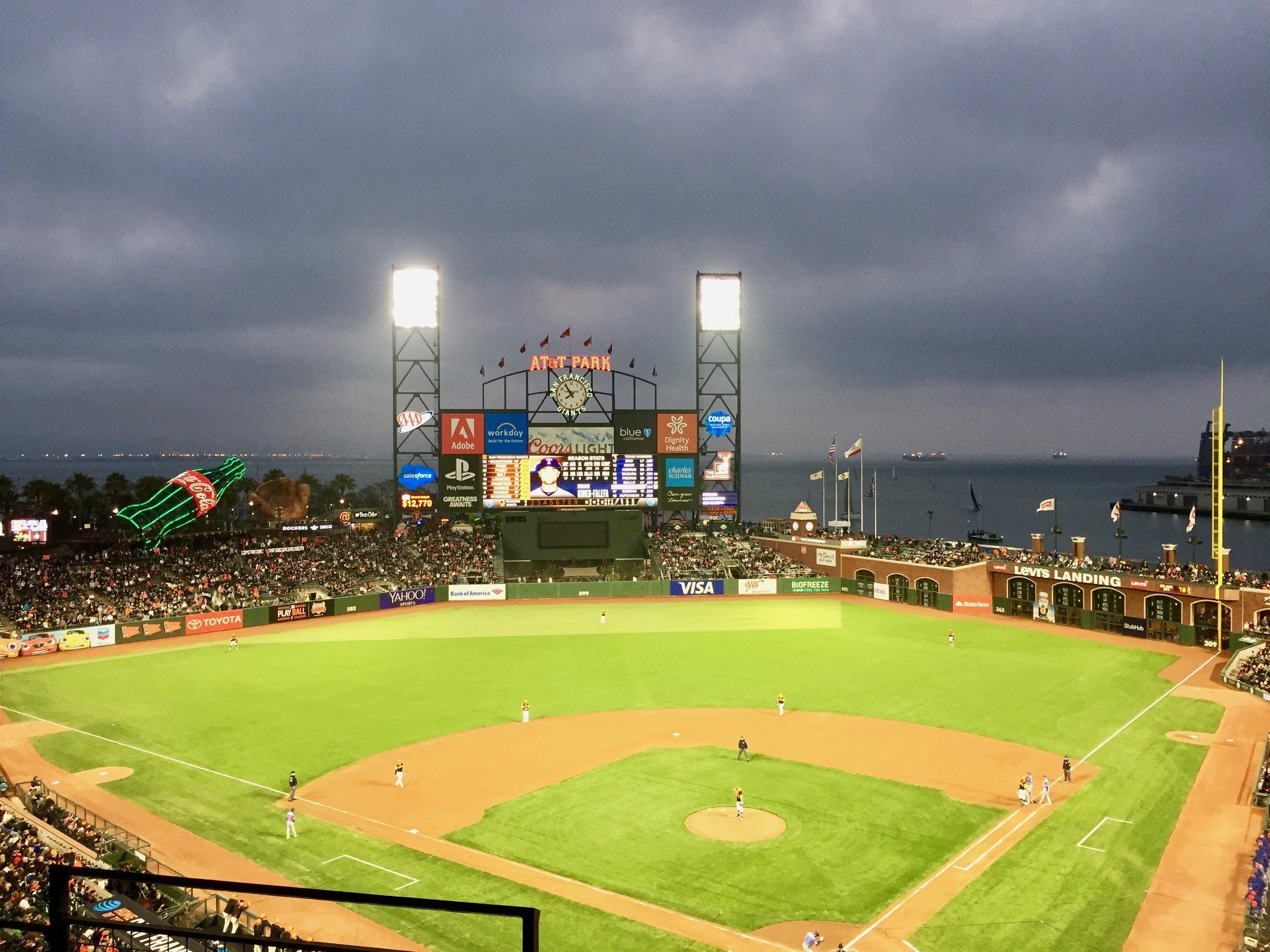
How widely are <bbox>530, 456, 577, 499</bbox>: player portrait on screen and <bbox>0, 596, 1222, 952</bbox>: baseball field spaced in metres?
20.6

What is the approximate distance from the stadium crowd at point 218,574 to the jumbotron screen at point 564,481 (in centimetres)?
703

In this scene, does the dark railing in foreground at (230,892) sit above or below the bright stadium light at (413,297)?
below

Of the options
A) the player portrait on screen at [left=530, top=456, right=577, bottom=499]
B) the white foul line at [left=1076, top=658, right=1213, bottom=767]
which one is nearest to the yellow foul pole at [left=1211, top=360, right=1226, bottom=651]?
the white foul line at [left=1076, top=658, right=1213, bottom=767]

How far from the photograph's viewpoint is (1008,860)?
26203 millimetres

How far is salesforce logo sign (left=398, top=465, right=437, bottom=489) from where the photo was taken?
7969cm

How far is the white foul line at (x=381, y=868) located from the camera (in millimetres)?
24228

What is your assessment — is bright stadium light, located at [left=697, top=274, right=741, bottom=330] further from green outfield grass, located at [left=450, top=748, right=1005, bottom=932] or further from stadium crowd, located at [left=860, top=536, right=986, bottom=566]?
green outfield grass, located at [left=450, top=748, right=1005, bottom=932]

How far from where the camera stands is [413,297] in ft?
266

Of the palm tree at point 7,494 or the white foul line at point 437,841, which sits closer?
the white foul line at point 437,841

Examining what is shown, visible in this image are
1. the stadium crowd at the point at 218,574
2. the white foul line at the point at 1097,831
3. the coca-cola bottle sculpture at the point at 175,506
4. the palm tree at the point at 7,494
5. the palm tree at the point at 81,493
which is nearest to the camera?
the white foul line at the point at 1097,831

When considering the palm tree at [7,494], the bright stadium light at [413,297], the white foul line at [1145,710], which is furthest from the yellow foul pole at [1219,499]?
the palm tree at [7,494]

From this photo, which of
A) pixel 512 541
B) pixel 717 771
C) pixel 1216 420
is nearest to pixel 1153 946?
pixel 717 771

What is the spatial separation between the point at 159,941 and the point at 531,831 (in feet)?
46.7

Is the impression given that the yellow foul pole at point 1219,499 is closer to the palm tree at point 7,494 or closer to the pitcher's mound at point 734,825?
the pitcher's mound at point 734,825
